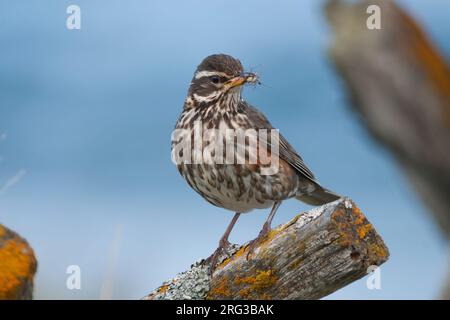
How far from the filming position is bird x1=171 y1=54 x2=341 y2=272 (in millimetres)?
8094

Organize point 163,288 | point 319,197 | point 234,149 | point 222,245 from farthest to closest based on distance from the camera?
point 319,197
point 234,149
point 222,245
point 163,288

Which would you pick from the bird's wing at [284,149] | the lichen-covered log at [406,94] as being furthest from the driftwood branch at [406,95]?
the bird's wing at [284,149]

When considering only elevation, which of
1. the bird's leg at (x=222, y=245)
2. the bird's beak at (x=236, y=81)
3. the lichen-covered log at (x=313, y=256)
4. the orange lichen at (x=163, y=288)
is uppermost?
the bird's beak at (x=236, y=81)

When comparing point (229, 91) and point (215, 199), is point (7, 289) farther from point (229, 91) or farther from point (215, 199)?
point (229, 91)

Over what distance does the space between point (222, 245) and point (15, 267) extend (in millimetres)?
2794

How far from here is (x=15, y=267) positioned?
5.58 meters

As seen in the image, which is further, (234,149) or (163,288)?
(234,149)

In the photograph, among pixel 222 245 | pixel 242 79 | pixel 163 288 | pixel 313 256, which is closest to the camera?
pixel 313 256

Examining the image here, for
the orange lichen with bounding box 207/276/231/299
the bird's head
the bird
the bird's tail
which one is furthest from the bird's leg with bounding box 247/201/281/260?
the bird's head

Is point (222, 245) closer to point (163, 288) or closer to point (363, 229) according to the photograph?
point (163, 288)

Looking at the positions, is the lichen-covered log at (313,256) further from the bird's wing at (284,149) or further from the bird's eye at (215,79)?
the bird's eye at (215,79)

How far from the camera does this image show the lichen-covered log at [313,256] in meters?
5.80

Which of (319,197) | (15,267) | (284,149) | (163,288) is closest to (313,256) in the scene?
(163,288)

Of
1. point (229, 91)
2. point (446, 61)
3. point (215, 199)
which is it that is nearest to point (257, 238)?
point (215, 199)
